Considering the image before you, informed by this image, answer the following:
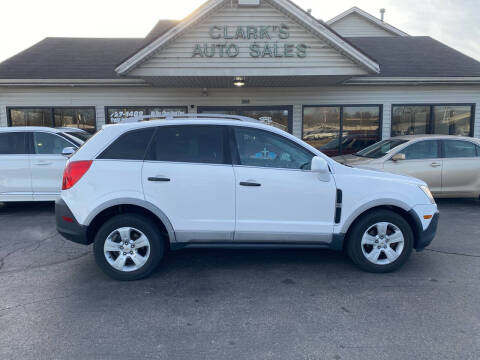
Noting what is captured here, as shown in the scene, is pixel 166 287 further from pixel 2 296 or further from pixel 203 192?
pixel 2 296

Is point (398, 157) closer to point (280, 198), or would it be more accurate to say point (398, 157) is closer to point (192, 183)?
point (280, 198)

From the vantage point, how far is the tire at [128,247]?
4090mm

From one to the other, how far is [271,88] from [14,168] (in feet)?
24.7

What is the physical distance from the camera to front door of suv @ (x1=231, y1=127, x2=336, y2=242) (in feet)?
13.5

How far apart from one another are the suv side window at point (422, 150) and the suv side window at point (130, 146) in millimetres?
5830

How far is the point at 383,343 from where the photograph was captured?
9.68 feet

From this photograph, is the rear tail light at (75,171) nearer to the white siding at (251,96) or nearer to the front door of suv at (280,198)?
the front door of suv at (280,198)

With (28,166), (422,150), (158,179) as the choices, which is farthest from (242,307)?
(422,150)

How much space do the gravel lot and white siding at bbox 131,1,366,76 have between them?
561 centimetres

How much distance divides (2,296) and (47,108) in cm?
916

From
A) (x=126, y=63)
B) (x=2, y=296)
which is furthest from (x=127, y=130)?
(x=126, y=63)

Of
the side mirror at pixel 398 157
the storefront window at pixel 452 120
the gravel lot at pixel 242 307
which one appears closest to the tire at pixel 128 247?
the gravel lot at pixel 242 307

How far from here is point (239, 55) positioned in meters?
9.32

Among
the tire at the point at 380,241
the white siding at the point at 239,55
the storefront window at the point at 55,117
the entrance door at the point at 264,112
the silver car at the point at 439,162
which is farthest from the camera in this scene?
the entrance door at the point at 264,112
